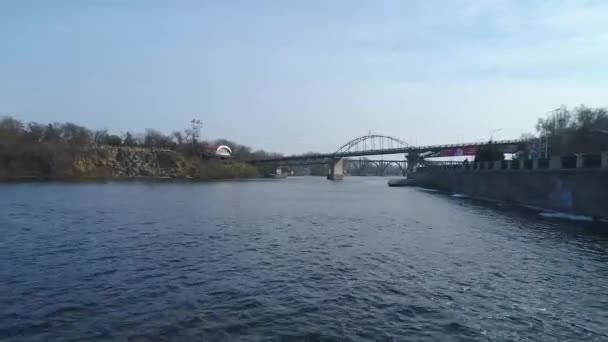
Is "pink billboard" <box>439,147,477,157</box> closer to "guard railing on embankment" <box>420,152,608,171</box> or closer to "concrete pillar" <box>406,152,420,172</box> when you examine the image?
"concrete pillar" <box>406,152,420,172</box>

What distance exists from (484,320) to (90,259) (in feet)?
51.6

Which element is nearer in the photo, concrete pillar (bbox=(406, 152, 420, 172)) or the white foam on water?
the white foam on water

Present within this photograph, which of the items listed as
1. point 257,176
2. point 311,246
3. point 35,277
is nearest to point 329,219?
point 311,246

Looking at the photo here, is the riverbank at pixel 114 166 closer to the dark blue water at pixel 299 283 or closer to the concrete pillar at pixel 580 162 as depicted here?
the dark blue water at pixel 299 283

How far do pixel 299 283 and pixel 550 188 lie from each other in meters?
34.1

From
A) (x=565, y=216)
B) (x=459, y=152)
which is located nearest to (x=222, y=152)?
(x=459, y=152)

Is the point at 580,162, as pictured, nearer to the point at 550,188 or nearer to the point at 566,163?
the point at 566,163

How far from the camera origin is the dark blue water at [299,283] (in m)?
10.4

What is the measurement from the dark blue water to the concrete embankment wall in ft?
17.7

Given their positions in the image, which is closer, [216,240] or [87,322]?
[87,322]

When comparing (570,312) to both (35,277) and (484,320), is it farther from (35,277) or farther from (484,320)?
(35,277)

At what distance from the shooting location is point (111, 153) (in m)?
140

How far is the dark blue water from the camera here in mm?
Result: 10359

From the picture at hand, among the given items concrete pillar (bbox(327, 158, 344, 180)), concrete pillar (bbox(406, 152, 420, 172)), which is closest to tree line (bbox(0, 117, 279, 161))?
concrete pillar (bbox(327, 158, 344, 180))
